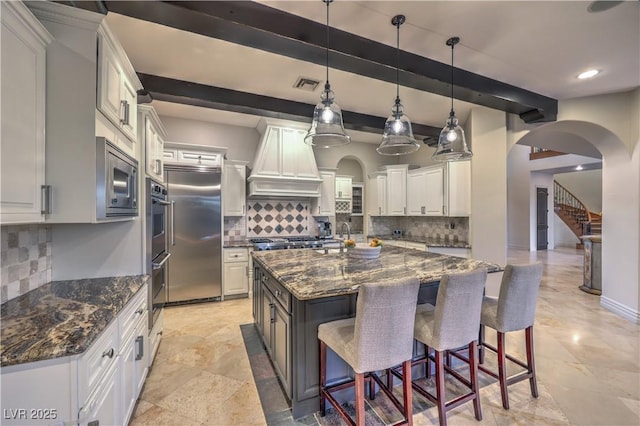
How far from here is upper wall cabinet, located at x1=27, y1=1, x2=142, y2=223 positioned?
1442mm

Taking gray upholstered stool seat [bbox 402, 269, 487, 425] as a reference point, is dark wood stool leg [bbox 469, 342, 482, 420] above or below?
below

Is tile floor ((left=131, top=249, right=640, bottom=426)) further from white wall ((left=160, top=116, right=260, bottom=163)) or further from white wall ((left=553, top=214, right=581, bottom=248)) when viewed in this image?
white wall ((left=553, top=214, right=581, bottom=248))

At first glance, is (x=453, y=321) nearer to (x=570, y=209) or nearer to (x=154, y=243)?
(x=154, y=243)

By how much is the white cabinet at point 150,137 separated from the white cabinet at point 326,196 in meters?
2.81

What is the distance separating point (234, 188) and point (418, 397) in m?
3.73

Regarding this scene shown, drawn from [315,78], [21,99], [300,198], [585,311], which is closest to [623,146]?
[585,311]

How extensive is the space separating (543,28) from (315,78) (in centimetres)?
203

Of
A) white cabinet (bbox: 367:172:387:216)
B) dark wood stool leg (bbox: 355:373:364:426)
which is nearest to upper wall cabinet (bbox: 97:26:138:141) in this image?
dark wood stool leg (bbox: 355:373:364:426)

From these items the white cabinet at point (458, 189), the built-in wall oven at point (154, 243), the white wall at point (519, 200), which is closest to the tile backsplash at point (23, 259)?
the built-in wall oven at point (154, 243)

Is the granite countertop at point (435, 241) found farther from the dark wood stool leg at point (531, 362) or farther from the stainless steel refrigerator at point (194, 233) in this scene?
the stainless steel refrigerator at point (194, 233)

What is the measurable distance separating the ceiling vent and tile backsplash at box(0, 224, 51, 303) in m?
2.59

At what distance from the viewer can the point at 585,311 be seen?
3.71m

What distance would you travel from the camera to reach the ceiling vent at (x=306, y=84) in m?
3.06

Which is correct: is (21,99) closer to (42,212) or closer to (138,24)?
(42,212)
